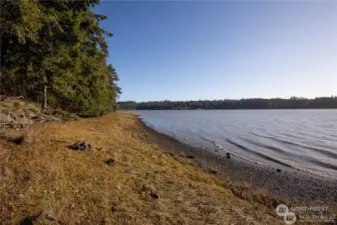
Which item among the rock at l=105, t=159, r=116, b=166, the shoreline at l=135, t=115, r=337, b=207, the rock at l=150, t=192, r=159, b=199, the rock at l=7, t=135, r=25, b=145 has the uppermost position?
the rock at l=7, t=135, r=25, b=145

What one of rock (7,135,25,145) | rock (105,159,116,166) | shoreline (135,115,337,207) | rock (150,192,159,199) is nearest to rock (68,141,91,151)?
rock (105,159,116,166)

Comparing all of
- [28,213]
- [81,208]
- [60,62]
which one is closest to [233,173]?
[81,208]

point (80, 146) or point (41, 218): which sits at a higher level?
Result: point (80, 146)

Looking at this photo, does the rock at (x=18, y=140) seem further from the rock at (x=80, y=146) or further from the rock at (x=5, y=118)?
the rock at (x=5, y=118)

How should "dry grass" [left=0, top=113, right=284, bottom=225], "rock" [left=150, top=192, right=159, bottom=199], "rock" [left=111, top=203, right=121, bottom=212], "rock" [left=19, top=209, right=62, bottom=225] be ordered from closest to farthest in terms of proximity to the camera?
"rock" [left=19, top=209, right=62, bottom=225], "dry grass" [left=0, top=113, right=284, bottom=225], "rock" [left=111, top=203, right=121, bottom=212], "rock" [left=150, top=192, right=159, bottom=199]

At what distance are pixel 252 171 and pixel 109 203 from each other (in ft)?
30.6

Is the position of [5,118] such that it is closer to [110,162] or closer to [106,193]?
[110,162]

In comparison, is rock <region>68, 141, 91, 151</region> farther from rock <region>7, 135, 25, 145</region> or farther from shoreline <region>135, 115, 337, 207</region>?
shoreline <region>135, 115, 337, 207</region>

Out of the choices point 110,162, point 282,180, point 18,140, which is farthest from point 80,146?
point 282,180

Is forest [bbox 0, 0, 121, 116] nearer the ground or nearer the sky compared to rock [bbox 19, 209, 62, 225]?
nearer the sky

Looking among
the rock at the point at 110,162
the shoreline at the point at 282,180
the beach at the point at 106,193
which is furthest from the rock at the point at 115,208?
the shoreline at the point at 282,180

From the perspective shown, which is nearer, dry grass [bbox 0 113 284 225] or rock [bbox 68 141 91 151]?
dry grass [bbox 0 113 284 225]

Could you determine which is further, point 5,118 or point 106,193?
point 5,118

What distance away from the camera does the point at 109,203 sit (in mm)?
4871
